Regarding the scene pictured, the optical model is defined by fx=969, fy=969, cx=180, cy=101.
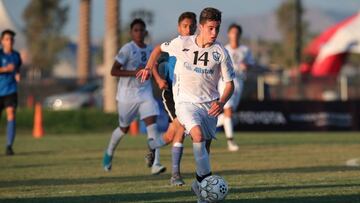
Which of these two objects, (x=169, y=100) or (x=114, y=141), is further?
(x=114, y=141)

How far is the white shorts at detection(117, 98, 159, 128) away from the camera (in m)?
14.1

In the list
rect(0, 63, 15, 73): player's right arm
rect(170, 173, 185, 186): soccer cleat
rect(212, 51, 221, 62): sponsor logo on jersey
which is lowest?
rect(170, 173, 185, 186): soccer cleat

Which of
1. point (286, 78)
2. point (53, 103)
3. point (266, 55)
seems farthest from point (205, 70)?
point (266, 55)

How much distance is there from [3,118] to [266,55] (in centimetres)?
7510

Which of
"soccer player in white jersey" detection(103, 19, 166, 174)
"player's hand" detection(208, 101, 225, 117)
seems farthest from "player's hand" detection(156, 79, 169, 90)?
A: "soccer player in white jersey" detection(103, 19, 166, 174)

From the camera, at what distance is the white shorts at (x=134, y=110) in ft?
46.3

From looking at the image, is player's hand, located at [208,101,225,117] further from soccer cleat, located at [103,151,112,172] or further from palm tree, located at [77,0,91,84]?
palm tree, located at [77,0,91,84]

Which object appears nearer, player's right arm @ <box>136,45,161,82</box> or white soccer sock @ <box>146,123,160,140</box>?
player's right arm @ <box>136,45,161,82</box>

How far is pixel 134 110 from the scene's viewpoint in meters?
14.2

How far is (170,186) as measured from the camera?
11359 millimetres

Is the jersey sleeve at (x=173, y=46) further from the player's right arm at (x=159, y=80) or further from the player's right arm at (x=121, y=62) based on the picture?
the player's right arm at (x=121, y=62)

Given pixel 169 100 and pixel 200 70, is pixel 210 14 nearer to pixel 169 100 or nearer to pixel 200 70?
pixel 200 70

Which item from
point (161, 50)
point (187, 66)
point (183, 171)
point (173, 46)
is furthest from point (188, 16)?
point (183, 171)

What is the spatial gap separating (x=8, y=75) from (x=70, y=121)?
38.3 feet
